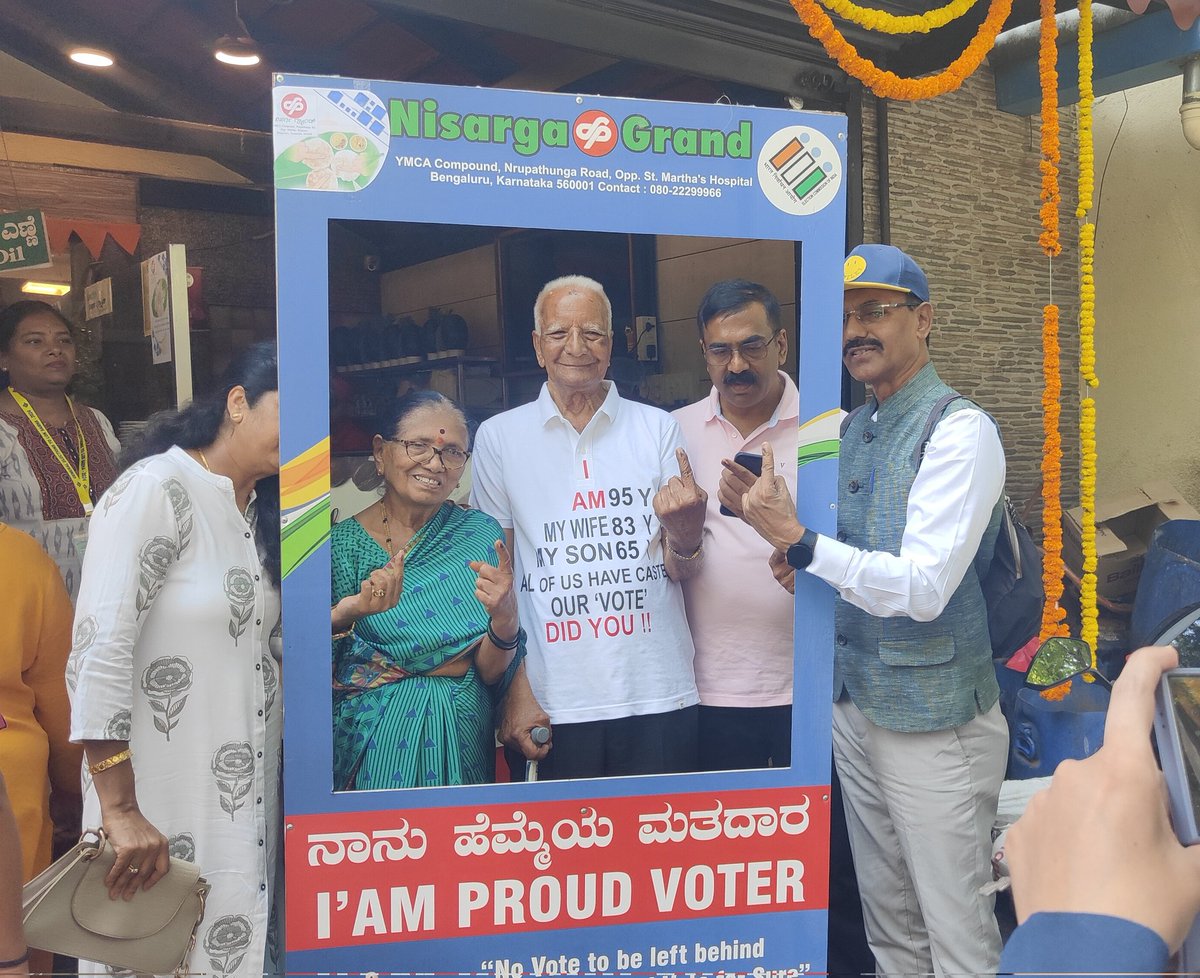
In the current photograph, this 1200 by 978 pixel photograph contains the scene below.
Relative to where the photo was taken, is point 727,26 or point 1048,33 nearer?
point 1048,33

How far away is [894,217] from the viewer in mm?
4992

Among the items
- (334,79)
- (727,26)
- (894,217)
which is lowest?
(334,79)

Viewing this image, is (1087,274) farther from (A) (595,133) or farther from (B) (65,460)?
(B) (65,460)

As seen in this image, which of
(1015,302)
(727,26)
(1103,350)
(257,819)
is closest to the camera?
(257,819)

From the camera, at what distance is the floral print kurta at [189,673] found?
188 cm

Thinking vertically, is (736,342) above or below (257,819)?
above

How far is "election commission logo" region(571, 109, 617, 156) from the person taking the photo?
195cm

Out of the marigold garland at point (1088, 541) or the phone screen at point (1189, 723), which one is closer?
the phone screen at point (1189, 723)

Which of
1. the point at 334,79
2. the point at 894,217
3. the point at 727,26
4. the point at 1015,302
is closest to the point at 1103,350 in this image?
the point at 1015,302

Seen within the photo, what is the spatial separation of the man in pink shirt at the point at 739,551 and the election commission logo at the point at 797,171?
194mm

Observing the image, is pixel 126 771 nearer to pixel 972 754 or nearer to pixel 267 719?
pixel 267 719

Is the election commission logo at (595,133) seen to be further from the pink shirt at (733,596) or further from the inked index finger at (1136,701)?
the inked index finger at (1136,701)

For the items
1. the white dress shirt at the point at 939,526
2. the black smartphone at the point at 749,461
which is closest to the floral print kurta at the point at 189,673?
the black smartphone at the point at 749,461

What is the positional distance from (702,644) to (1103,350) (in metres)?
6.18
